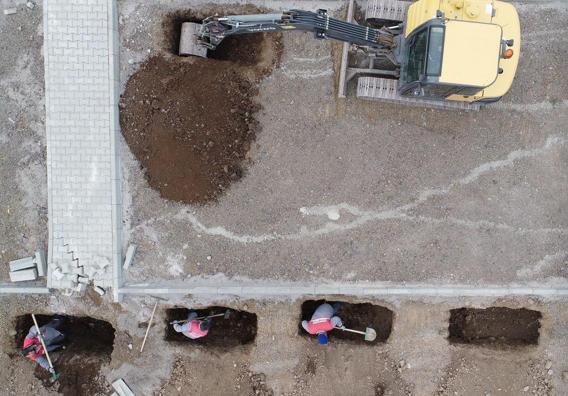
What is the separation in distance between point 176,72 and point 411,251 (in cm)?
608

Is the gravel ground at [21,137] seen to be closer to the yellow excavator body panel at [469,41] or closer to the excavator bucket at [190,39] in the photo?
the excavator bucket at [190,39]

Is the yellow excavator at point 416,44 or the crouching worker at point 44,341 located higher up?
the yellow excavator at point 416,44

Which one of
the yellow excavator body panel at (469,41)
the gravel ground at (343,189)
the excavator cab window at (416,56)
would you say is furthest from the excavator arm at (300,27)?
the gravel ground at (343,189)

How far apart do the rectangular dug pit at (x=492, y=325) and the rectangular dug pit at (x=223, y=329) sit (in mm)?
4525

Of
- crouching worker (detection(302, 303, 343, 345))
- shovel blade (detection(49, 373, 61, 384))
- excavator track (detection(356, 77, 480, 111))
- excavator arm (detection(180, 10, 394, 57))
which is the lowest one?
shovel blade (detection(49, 373, 61, 384))

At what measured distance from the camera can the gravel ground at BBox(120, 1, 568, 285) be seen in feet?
33.1

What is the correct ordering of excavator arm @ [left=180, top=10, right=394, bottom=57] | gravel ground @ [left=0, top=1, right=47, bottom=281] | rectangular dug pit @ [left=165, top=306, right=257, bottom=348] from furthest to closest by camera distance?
rectangular dug pit @ [left=165, top=306, right=257, bottom=348]
gravel ground @ [left=0, top=1, right=47, bottom=281]
excavator arm @ [left=180, top=10, right=394, bottom=57]

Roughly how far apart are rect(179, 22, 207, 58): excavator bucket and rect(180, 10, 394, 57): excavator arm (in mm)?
172

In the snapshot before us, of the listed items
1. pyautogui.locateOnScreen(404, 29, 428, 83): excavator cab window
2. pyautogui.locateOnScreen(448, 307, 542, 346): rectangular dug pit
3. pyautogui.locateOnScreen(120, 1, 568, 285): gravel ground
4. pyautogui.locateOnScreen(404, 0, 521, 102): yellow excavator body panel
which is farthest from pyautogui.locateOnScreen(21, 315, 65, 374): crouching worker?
pyautogui.locateOnScreen(404, 0, 521, 102): yellow excavator body panel

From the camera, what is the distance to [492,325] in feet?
36.2

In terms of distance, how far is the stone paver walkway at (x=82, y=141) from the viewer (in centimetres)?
983

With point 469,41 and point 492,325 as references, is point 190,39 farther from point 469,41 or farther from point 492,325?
point 492,325

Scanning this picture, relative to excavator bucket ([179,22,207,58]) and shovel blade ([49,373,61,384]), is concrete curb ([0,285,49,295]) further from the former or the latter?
excavator bucket ([179,22,207,58])

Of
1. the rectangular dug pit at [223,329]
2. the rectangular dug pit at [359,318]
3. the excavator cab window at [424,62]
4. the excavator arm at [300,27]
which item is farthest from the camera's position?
the rectangular dug pit at [359,318]
